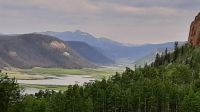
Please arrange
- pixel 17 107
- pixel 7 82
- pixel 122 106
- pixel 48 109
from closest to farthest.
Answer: pixel 7 82
pixel 17 107
pixel 48 109
pixel 122 106

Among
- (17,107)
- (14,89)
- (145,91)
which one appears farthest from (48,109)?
(145,91)

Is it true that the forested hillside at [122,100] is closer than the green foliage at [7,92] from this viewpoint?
No

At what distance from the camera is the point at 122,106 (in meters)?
148

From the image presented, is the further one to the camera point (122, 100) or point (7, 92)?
point (122, 100)

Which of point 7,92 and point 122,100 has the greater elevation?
point 7,92

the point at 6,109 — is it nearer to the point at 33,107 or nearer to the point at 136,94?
the point at 33,107

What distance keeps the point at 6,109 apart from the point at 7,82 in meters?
6.54

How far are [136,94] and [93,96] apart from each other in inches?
620

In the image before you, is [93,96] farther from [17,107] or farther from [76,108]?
[17,107]

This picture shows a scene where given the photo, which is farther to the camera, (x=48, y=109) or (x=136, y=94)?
(x=136, y=94)

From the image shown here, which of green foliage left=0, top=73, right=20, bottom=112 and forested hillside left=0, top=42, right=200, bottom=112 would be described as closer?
green foliage left=0, top=73, right=20, bottom=112

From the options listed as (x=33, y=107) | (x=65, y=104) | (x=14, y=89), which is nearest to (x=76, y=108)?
(x=65, y=104)

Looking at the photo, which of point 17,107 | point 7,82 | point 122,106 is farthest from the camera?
point 122,106

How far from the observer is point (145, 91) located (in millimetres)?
151750
